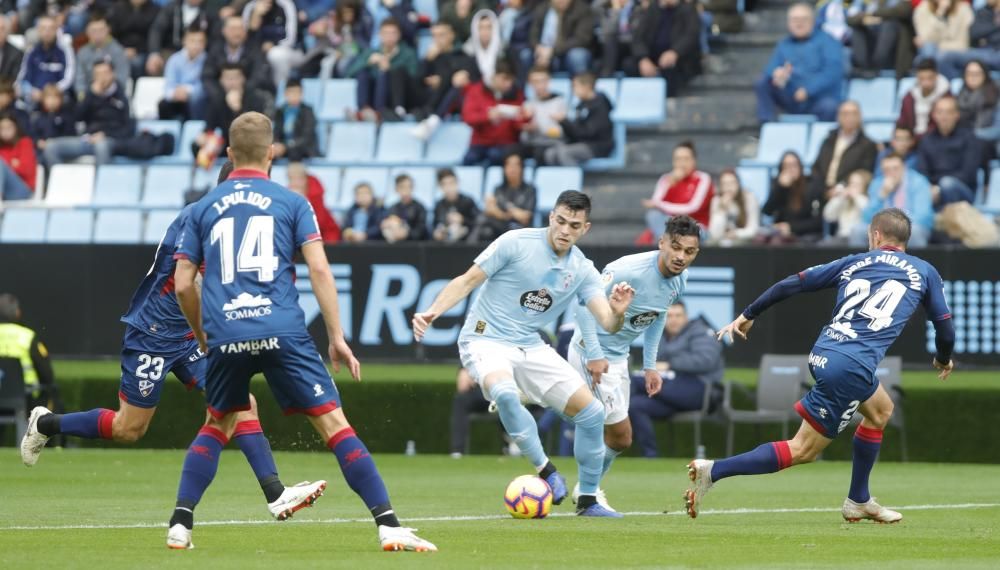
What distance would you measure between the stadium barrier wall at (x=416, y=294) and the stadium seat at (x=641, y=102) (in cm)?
442

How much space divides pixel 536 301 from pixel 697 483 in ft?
6.34

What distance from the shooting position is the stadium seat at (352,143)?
24.6m

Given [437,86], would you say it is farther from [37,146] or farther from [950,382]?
[950,382]

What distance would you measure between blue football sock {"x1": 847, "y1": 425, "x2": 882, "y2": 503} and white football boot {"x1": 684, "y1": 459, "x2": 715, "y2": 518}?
93cm

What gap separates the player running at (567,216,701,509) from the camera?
12.5 metres

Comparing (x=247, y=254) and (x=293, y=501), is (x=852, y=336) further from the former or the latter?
(x=247, y=254)

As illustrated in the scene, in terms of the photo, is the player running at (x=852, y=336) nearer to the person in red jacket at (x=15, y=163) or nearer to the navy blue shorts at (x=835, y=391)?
the navy blue shorts at (x=835, y=391)

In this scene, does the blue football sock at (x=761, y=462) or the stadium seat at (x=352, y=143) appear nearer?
the blue football sock at (x=761, y=462)

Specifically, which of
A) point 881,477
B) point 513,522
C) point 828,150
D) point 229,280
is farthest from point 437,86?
point 229,280

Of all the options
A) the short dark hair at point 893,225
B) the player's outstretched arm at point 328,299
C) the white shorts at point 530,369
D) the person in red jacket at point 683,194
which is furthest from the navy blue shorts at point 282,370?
the person in red jacket at point 683,194

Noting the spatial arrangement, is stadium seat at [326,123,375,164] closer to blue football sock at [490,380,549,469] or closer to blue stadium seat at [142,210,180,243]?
blue stadium seat at [142,210,180,243]

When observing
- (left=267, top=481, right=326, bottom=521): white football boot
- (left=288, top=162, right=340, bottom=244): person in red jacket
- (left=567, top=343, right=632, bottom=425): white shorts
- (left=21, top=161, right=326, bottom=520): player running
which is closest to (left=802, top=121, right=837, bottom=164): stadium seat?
(left=288, top=162, right=340, bottom=244): person in red jacket

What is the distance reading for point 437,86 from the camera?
80.3ft

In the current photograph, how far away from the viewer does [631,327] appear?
13.0 metres
